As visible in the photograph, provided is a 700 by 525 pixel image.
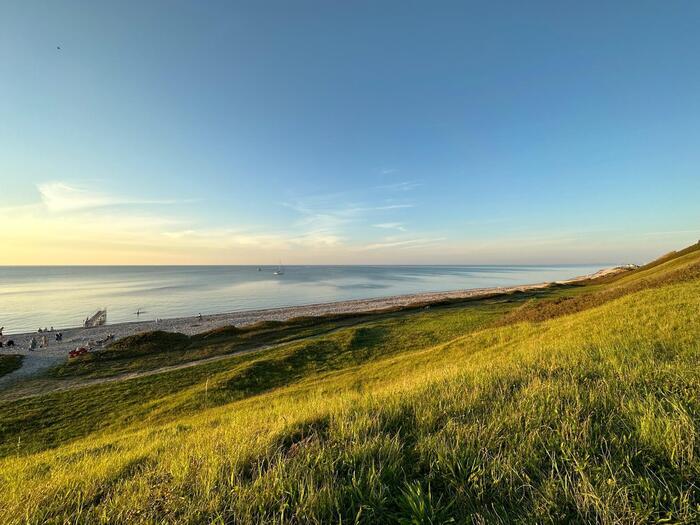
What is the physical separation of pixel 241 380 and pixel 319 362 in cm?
680

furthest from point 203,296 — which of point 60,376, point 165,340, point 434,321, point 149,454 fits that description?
point 149,454

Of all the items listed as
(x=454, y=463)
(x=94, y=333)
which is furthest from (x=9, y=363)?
(x=454, y=463)

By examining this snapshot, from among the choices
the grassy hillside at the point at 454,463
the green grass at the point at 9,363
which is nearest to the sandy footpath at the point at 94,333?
the green grass at the point at 9,363

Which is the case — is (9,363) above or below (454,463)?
below

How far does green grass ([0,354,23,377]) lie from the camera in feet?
95.3

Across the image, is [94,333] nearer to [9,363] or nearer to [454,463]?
[9,363]

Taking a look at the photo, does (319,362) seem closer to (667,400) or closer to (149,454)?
(149,454)

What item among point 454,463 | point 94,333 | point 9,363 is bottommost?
point 9,363

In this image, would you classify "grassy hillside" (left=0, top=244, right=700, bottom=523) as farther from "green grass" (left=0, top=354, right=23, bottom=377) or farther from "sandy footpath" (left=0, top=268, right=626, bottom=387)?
"sandy footpath" (left=0, top=268, right=626, bottom=387)

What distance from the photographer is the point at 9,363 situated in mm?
30891

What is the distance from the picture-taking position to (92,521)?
3191mm

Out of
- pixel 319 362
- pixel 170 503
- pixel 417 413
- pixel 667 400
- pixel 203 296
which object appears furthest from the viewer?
pixel 203 296

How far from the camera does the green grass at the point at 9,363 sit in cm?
2905

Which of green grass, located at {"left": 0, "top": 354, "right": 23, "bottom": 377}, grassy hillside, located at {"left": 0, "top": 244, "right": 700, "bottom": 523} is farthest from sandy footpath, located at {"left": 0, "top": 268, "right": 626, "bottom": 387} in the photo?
grassy hillside, located at {"left": 0, "top": 244, "right": 700, "bottom": 523}
